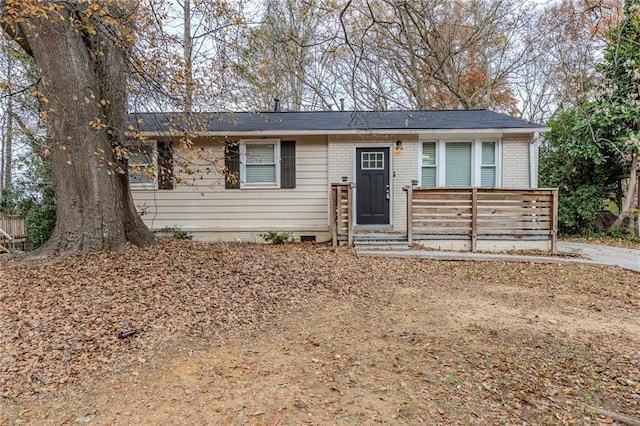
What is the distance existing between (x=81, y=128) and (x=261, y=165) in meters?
4.05

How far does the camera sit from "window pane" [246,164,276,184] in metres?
8.76

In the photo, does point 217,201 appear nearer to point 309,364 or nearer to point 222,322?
point 222,322

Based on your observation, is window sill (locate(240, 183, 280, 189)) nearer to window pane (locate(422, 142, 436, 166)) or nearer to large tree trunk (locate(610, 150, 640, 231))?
window pane (locate(422, 142, 436, 166))

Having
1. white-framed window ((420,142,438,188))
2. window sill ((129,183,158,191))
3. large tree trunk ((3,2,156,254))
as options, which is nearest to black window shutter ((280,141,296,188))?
window sill ((129,183,158,191))

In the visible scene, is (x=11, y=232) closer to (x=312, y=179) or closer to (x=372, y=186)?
(x=312, y=179)

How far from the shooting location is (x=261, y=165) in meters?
8.78

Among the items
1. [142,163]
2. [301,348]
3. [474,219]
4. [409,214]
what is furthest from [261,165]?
[301,348]

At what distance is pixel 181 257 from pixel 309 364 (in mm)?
3651

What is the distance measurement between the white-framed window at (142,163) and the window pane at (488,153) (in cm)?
734

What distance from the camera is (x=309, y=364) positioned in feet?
8.93

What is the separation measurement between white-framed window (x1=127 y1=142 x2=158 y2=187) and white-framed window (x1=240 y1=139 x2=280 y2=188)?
2.02 m

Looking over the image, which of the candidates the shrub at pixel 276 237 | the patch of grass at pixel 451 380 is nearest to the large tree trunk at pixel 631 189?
the shrub at pixel 276 237

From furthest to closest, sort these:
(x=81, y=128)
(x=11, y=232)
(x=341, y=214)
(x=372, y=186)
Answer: (x=11, y=232) < (x=372, y=186) < (x=341, y=214) < (x=81, y=128)

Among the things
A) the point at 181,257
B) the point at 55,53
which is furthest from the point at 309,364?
the point at 55,53
